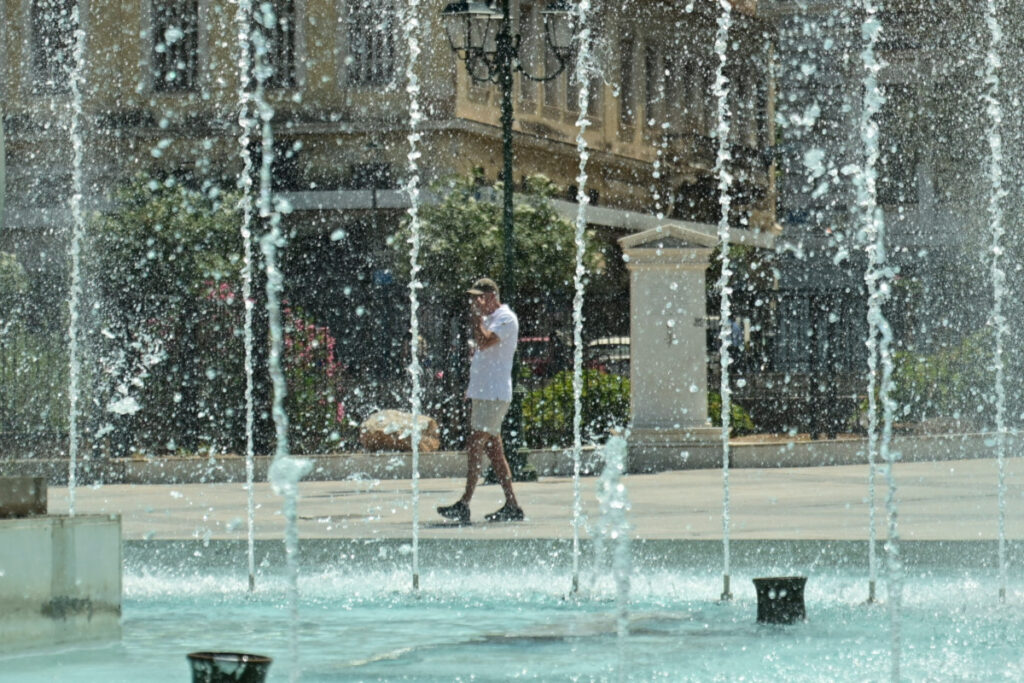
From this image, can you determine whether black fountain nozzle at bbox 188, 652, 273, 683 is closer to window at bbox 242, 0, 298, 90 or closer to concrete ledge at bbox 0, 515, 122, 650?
concrete ledge at bbox 0, 515, 122, 650

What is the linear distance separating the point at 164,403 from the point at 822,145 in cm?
3054

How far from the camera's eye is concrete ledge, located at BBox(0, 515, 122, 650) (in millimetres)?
6496

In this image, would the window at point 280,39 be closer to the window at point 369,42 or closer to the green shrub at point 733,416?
the window at point 369,42

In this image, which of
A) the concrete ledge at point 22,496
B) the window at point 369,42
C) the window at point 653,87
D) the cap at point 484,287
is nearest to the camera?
the concrete ledge at point 22,496

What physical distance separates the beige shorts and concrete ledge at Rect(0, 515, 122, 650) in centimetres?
574

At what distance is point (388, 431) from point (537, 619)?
40.3 ft

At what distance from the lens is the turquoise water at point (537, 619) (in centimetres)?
→ 666

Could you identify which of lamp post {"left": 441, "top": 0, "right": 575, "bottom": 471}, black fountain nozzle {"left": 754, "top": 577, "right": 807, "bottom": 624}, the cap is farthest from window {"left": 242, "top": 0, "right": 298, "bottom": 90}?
black fountain nozzle {"left": 754, "top": 577, "right": 807, "bottom": 624}

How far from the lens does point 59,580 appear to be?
6676mm

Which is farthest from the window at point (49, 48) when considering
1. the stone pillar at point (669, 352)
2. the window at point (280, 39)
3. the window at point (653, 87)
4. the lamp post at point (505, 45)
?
the lamp post at point (505, 45)

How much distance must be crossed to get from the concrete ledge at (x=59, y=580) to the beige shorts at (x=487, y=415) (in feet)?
18.8

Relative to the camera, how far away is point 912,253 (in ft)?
153

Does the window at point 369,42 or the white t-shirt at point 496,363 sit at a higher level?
the window at point 369,42

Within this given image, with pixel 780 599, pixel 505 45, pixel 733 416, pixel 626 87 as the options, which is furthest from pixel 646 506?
pixel 626 87
